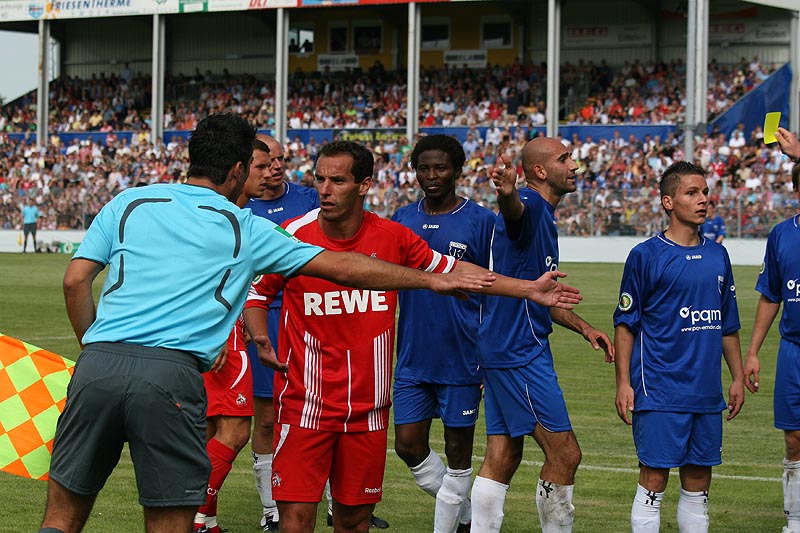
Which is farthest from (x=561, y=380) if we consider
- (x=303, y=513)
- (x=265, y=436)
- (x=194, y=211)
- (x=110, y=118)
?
(x=110, y=118)

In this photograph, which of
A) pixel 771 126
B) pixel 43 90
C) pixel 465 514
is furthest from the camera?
pixel 43 90

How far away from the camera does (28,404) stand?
5.70m

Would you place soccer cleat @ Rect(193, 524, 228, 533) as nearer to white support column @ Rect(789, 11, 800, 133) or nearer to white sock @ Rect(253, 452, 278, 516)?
white sock @ Rect(253, 452, 278, 516)

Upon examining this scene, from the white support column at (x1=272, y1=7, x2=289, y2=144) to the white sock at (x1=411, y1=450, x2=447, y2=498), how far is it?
37396 mm

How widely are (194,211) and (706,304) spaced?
2.94 metres

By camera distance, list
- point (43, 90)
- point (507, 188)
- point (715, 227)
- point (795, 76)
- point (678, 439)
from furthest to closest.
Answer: point (43, 90)
point (795, 76)
point (715, 227)
point (678, 439)
point (507, 188)

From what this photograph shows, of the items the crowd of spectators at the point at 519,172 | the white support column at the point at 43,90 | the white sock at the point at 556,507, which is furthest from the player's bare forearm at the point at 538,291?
the white support column at the point at 43,90

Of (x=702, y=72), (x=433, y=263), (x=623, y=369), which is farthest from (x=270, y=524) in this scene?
(x=702, y=72)

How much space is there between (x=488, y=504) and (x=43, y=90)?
155 ft

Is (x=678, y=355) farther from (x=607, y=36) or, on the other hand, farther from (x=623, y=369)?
(x=607, y=36)

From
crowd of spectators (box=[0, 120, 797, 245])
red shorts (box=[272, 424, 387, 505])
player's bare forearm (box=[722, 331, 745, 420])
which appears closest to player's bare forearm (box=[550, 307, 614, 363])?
player's bare forearm (box=[722, 331, 745, 420])

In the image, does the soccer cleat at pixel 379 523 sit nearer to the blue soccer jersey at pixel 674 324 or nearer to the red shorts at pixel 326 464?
the red shorts at pixel 326 464

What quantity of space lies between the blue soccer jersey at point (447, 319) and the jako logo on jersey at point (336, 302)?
5.12 ft

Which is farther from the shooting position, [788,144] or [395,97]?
[395,97]
